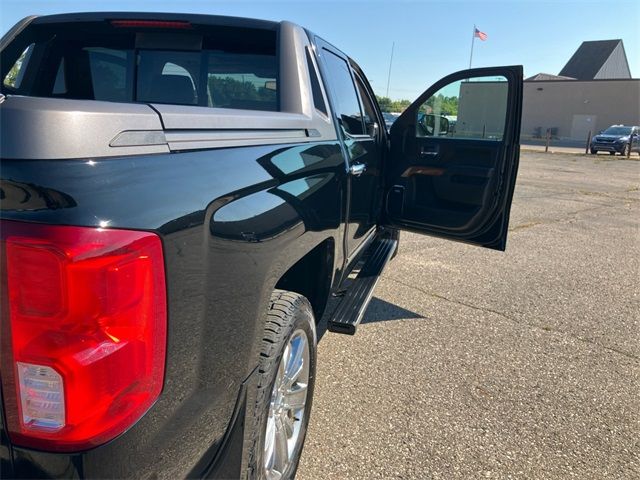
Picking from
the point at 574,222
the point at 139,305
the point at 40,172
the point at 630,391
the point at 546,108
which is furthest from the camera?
the point at 546,108

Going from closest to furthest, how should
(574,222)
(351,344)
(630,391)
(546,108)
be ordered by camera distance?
(630,391), (351,344), (574,222), (546,108)

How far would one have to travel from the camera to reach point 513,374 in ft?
10.7

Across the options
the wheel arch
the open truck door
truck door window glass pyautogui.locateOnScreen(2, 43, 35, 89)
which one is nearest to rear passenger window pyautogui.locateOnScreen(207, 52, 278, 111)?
the wheel arch

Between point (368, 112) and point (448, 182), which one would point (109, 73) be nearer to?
point (368, 112)

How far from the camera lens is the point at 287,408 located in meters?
2.17

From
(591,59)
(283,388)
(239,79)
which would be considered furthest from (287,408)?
(591,59)

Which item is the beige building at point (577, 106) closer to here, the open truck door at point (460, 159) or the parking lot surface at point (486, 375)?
the parking lot surface at point (486, 375)

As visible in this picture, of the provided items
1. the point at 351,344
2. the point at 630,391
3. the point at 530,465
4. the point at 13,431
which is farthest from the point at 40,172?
the point at 630,391

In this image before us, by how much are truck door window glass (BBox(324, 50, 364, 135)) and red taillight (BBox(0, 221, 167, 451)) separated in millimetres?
2074

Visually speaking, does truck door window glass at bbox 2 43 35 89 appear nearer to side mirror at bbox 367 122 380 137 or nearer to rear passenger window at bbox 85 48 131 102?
rear passenger window at bbox 85 48 131 102

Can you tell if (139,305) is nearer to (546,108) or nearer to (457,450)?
(457,450)

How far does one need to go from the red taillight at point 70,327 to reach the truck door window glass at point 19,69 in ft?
8.75

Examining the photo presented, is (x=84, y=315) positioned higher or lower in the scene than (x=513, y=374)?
higher

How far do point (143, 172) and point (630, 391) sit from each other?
3228mm
